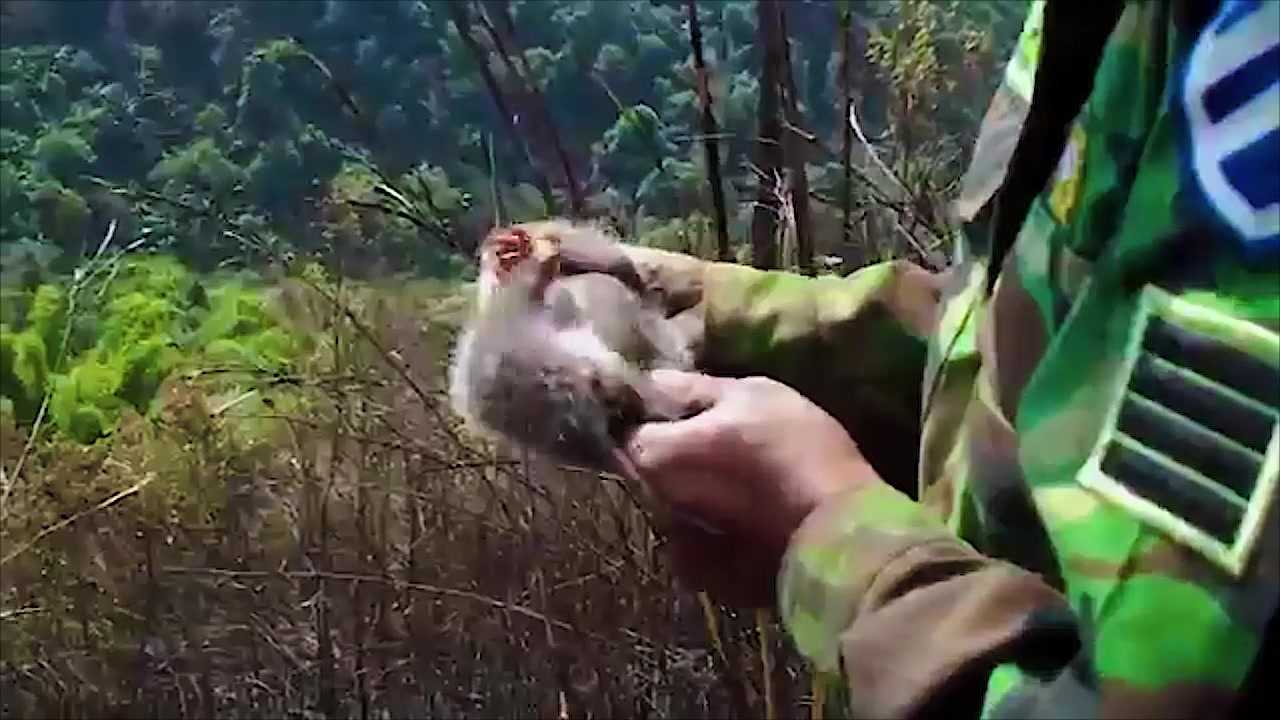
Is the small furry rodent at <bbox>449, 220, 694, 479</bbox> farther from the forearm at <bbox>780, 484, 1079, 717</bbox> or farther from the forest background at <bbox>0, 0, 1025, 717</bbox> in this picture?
the forest background at <bbox>0, 0, 1025, 717</bbox>

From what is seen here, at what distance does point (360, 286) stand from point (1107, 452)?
97 centimetres

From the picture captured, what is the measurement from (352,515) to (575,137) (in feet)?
1.00

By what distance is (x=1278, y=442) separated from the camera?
1.11ft

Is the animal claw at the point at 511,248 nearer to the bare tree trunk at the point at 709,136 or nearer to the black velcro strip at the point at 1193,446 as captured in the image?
the black velcro strip at the point at 1193,446

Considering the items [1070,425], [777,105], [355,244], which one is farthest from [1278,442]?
[355,244]

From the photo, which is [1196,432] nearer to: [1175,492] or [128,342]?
[1175,492]

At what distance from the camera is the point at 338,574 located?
4.31ft

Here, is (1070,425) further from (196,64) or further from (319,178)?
(196,64)

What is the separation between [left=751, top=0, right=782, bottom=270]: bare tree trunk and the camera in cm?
118

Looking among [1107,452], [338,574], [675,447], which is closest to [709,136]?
[338,574]

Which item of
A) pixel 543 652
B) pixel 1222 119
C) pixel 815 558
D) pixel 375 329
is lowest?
pixel 543 652

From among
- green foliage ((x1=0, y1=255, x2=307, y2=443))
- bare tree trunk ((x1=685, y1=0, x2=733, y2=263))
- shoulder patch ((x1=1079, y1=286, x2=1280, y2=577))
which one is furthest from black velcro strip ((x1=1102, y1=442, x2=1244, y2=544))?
green foliage ((x1=0, y1=255, x2=307, y2=443))

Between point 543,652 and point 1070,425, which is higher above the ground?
point 1070,425

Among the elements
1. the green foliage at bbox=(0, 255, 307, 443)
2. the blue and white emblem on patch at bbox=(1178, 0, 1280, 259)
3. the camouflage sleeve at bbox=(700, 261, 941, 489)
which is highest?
the blue and white emblem on patch at bbox=(1178, 0, 1280, 259)
